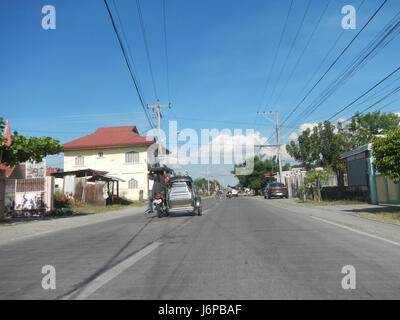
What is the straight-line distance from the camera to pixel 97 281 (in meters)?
4.68

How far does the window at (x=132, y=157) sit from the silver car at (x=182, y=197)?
1100 inches

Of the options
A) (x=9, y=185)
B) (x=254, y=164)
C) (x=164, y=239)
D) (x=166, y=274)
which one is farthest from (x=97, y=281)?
(x=254, y=164)

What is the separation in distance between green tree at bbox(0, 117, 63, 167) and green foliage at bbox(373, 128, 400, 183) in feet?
45.3

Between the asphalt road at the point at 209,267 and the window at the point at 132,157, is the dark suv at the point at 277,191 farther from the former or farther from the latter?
the asphalt road at the point at 209,267

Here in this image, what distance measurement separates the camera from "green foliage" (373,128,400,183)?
11.9 meters

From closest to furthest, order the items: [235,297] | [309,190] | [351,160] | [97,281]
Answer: [235,297] < [97,281] < [351,160] < [309,190]

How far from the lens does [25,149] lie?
1526 cm

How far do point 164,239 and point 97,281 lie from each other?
12.7ft

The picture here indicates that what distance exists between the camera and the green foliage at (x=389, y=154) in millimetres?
11918

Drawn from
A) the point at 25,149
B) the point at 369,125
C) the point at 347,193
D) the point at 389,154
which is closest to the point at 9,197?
the point at 25,149

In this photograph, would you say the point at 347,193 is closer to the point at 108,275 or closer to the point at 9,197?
the point at 9,197

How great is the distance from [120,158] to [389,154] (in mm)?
35771

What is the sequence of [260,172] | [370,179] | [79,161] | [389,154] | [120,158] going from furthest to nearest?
[260,172]
[79,161]
[120,158]
[370,179]
[389,154]
